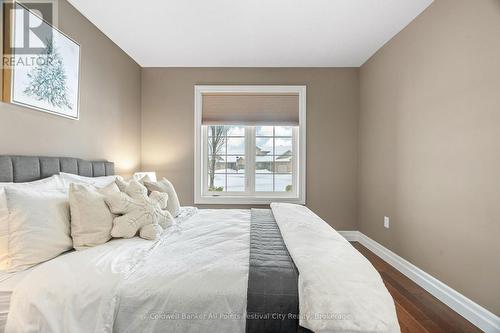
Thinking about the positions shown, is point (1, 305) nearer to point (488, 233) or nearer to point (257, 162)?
point (488, 233)

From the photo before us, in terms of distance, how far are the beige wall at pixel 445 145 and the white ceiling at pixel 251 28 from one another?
0.40 metres

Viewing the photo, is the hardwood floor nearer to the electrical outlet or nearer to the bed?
the electrical outlet

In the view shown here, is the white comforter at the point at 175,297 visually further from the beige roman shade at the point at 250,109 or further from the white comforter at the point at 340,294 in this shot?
the beige roman shade at the point at 250,109

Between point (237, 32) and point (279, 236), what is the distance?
216cm

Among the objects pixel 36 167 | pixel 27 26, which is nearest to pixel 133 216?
pixel 36 167

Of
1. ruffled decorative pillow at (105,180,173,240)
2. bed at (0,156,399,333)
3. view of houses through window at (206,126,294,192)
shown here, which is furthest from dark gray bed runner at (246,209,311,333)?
view of houses through window at (206,126,294,192)

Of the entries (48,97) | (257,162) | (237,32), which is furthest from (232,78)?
(48,97)

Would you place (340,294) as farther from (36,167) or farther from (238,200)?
(238,200)

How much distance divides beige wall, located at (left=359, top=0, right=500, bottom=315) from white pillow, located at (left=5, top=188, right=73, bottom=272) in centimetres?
264

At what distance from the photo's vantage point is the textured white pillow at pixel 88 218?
1.45 m

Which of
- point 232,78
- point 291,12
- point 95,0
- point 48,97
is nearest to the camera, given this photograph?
point 48,97

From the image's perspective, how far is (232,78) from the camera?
368 centimetres

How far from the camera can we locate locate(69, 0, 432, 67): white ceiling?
89.7 inches

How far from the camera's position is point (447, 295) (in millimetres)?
2023
